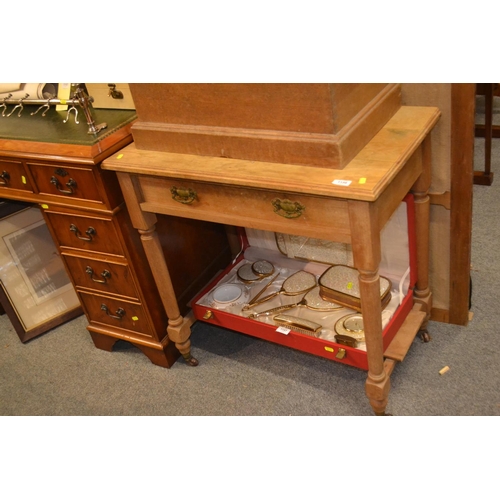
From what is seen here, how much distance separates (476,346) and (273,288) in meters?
0.76

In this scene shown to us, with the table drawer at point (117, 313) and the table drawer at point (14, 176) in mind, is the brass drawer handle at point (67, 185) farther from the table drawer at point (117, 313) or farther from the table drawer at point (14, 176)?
the table drawer at point (117, 313)

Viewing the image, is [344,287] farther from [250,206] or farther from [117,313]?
[117,313]

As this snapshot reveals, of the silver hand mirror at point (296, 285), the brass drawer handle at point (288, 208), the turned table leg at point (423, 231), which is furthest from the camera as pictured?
the silver hand mirror at point (296, 285)

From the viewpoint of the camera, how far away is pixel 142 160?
6.10 ft

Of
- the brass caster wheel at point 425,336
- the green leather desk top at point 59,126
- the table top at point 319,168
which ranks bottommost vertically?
the brass caster wheel at point 425,336

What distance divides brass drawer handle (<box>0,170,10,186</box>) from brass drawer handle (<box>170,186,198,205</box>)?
703mm

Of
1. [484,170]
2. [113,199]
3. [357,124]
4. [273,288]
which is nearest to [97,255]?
[113,199]

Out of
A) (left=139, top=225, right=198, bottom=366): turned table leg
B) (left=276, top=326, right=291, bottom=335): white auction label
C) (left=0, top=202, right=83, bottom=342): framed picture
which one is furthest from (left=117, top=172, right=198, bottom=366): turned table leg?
(left=0, top=202, right=83, bottom=342): framed picture

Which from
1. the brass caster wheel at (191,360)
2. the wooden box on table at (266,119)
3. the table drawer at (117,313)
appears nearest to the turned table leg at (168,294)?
the brass caster wheel at (191,360)

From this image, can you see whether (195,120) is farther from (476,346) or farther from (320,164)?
(476,346)

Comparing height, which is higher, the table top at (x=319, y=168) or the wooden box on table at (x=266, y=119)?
the wooden box on table at (x=266, y=119)

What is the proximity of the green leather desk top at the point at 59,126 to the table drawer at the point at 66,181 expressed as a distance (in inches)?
3.5

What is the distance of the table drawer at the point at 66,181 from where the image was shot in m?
1.98

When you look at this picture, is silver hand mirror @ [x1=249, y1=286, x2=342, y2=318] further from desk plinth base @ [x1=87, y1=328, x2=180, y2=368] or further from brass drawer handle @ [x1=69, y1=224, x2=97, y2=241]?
brass drawer handle @ [x1=69, y1=224, x2=97, y2=241]
